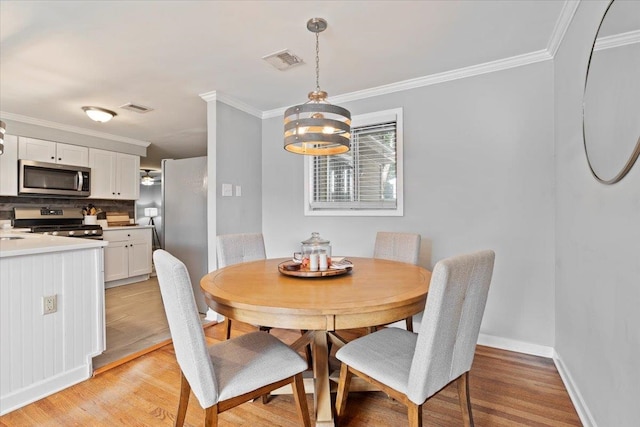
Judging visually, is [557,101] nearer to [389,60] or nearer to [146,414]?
[389,60]

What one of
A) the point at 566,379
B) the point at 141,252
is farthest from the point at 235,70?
the point at 141,252

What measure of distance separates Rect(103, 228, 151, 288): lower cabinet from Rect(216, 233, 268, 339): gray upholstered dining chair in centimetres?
307

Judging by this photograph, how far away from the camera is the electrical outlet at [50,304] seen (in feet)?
6.27

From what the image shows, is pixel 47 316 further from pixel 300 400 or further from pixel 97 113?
pixel 97 113

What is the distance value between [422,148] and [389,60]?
2.65ft

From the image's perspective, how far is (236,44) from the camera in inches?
88.0

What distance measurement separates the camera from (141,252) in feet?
16.6

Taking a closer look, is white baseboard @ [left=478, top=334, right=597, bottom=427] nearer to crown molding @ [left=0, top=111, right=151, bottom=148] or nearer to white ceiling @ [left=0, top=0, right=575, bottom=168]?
white ceiling @ [left=0, top=0, right=575, bottom=168]

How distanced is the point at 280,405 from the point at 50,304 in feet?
4.98

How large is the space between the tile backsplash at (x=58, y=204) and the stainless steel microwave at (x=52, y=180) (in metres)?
0.31

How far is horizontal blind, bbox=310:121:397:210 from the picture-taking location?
3084 mm

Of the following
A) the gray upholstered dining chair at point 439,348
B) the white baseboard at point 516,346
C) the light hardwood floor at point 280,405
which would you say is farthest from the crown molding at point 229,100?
the white baseboard at point 516,346

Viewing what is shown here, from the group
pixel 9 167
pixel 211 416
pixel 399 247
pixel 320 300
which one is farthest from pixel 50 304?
pixel 9 167

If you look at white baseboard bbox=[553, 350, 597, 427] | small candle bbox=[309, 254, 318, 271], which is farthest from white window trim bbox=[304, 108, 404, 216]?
white baseboard bbox=[553, 350, 597, 427]
